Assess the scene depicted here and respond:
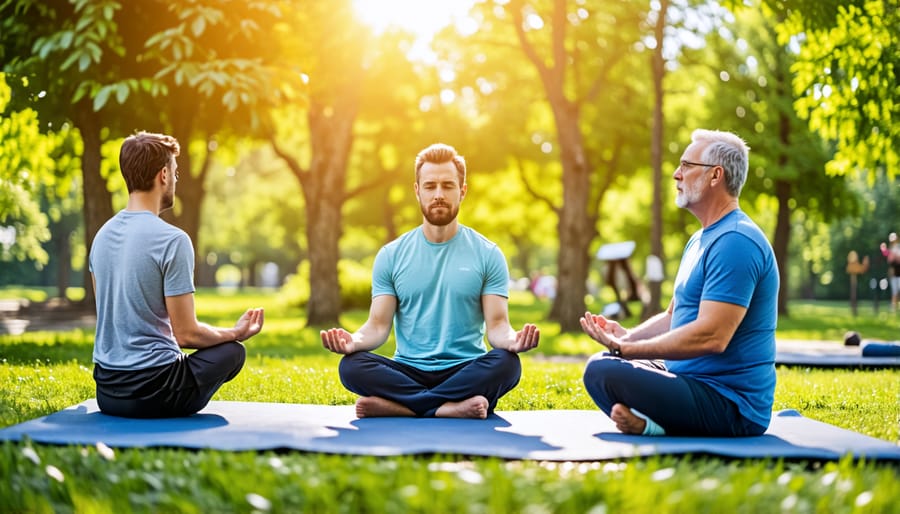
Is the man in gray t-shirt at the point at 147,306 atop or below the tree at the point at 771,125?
below

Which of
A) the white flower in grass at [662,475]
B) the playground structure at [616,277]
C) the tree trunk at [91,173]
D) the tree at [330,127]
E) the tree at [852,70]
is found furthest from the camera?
the playground structure at [616,277]

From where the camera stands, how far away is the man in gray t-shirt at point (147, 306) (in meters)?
5.43

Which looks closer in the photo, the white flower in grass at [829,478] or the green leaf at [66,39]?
the white flower in grass at [829,478]

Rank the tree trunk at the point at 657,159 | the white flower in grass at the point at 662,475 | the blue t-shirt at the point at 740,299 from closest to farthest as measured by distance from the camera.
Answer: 1. the white flower in grass at the point at 662,475
2. the blue t-shirt at the point at 740,299
3. the tree trunk at the point at 657,159

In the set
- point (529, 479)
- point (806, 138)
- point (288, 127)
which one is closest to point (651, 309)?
point (806, 138)

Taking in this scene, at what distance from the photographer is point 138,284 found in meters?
5.41

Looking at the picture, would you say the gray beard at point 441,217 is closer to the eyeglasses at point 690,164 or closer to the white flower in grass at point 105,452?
the eyeglasses at point 690,164

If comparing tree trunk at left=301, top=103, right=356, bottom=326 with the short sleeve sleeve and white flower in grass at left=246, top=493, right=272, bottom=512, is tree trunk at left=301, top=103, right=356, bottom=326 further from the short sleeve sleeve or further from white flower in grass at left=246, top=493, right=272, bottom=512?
white flower in grass at left=246, top=493, right=272, bottom=512

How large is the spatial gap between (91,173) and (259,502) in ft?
37.7

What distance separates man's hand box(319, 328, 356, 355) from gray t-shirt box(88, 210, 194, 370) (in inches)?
33.2

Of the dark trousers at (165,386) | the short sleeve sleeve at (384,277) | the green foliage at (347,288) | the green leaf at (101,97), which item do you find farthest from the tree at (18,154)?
the green foliage at (347,288)

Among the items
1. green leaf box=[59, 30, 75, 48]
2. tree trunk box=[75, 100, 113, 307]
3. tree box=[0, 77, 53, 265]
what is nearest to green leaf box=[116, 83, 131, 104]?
green leaf box=[59, 30, 75, 48]

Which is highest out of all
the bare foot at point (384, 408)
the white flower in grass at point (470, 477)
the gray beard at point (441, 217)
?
the gray beard at point (441, 217)

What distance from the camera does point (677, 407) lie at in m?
5.01
